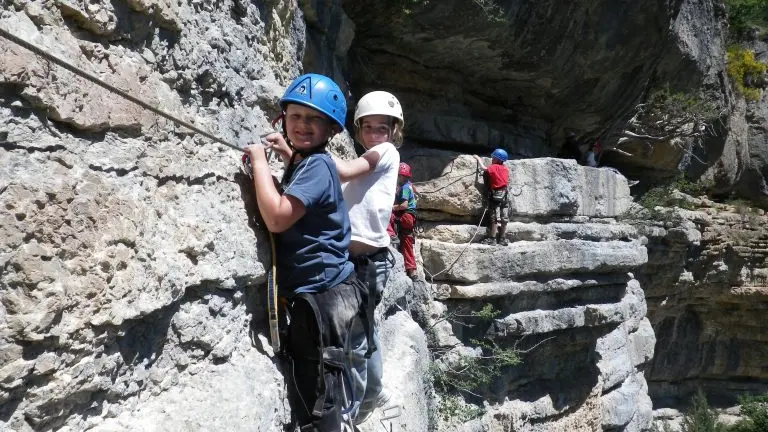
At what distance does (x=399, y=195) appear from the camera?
17.5 feet

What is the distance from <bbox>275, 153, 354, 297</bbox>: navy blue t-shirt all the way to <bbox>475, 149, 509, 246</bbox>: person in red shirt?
4.04 metres

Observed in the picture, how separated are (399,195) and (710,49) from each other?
6.90 m

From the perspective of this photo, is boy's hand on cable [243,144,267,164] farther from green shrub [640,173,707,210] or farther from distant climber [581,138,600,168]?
green shrub [640,173,707,210]

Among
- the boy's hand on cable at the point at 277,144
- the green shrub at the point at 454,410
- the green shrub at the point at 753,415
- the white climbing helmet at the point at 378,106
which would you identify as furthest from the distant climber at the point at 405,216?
the green shrub at the point at 753,415

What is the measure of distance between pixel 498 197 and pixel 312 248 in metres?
4.11

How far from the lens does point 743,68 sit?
12.7m

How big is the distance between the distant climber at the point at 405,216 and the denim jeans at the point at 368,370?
2.48 metres

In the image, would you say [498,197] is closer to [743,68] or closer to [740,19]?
[743,68]

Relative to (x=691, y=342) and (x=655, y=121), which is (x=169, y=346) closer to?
(x=655, y=121)

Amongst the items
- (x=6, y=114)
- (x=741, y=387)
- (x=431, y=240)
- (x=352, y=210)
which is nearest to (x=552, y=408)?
(x=431, y=240)

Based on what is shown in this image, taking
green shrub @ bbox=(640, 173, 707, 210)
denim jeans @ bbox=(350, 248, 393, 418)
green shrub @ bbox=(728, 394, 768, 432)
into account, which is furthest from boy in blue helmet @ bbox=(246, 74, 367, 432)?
green shrub @ bbox=(728, 394, 768, 432)

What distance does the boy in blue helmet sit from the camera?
1926 mm

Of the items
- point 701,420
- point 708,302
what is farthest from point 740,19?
point 701,420

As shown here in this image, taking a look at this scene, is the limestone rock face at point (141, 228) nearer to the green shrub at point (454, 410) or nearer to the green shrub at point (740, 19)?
the green shrub at point (454, 410)
